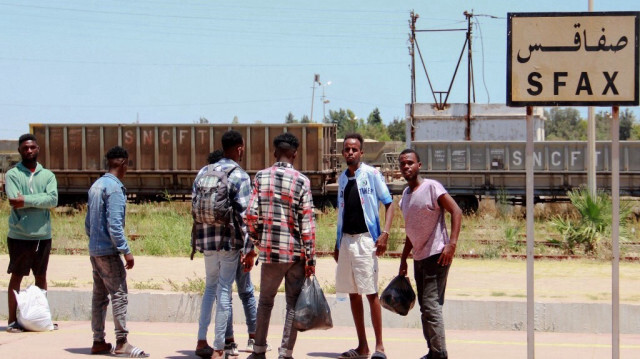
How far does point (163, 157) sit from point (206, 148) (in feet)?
4.90

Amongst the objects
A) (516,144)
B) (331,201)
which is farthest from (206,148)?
(516,144)

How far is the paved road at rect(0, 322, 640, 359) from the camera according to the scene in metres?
7.31

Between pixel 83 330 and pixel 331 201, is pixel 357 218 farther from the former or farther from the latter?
pixel 331 201

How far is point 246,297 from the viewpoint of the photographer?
713 centimetres

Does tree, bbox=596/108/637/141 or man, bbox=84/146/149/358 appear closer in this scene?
man, bbox=84/146/149/358

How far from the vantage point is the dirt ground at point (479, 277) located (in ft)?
32.3

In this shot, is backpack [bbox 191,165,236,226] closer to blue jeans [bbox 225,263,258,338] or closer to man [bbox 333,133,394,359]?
blue jeans [bbox 225,263,258,338]

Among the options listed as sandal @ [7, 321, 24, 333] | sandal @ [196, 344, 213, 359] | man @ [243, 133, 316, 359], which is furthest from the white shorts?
sandal @ [7, 321, 24, 333]

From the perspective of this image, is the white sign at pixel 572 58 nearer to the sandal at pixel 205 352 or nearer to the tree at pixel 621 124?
the sandal at pixel 205 352

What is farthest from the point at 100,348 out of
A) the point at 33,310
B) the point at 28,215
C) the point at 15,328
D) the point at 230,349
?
the point at 28,215

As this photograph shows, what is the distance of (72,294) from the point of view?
934 centimetres

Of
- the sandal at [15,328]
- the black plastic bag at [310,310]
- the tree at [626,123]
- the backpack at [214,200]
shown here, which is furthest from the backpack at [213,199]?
the tree at [626,123]

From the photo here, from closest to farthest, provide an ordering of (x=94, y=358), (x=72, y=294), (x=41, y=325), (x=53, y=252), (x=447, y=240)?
(x=447, y=240)
(x=94, y=358)
(x=41, y=325)
(x=72, y=294)
(x=53, y=252)

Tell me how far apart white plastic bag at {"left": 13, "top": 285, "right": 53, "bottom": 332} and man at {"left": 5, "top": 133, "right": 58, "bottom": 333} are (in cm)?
12
